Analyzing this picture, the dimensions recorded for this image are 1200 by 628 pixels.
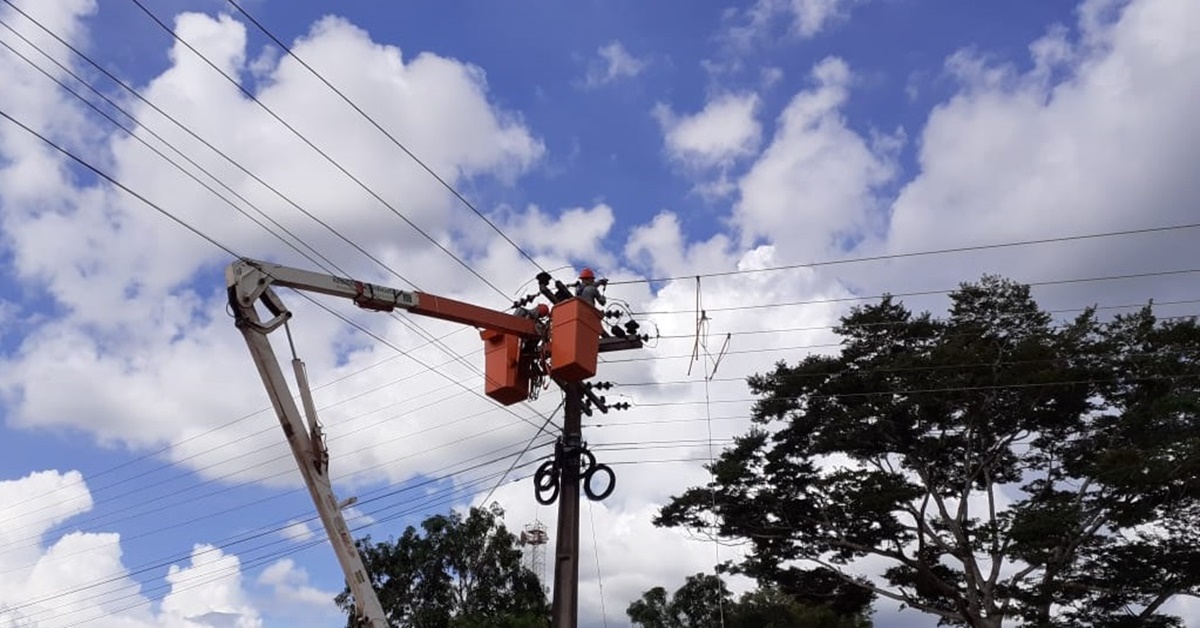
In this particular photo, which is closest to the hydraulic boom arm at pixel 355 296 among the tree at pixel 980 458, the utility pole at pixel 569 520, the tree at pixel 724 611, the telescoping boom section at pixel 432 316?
the telescoping boom section at pixel 432 316

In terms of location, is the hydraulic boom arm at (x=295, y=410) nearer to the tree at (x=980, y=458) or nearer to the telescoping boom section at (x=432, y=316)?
the telescoping boom section at (x=432, y=316)

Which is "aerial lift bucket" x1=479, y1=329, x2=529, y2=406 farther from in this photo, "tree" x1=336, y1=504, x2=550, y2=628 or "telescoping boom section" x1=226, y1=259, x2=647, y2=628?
"tree" x1=336, y1=504, x2=550, y2=628

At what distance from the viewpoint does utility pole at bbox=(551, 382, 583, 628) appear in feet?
45.5

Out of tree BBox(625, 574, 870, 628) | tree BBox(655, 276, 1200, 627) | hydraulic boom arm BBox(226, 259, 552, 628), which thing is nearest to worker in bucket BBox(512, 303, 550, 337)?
hydraulic boom arm BBox(226, 259, 552, 628)

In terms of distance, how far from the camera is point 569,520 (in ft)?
47.2

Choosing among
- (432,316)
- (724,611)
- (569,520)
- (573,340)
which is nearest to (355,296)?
(432,316)

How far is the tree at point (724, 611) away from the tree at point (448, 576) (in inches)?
356

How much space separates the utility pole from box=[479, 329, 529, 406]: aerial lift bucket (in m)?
0.79

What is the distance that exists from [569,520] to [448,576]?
24084mm

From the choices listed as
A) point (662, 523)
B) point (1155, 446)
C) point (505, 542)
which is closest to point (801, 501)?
point (662, 523)

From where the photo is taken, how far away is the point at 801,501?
29.7 m

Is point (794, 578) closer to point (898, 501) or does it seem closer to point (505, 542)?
point (898, 501)

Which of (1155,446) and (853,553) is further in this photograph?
(853,553)

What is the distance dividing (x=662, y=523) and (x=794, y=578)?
437cm
